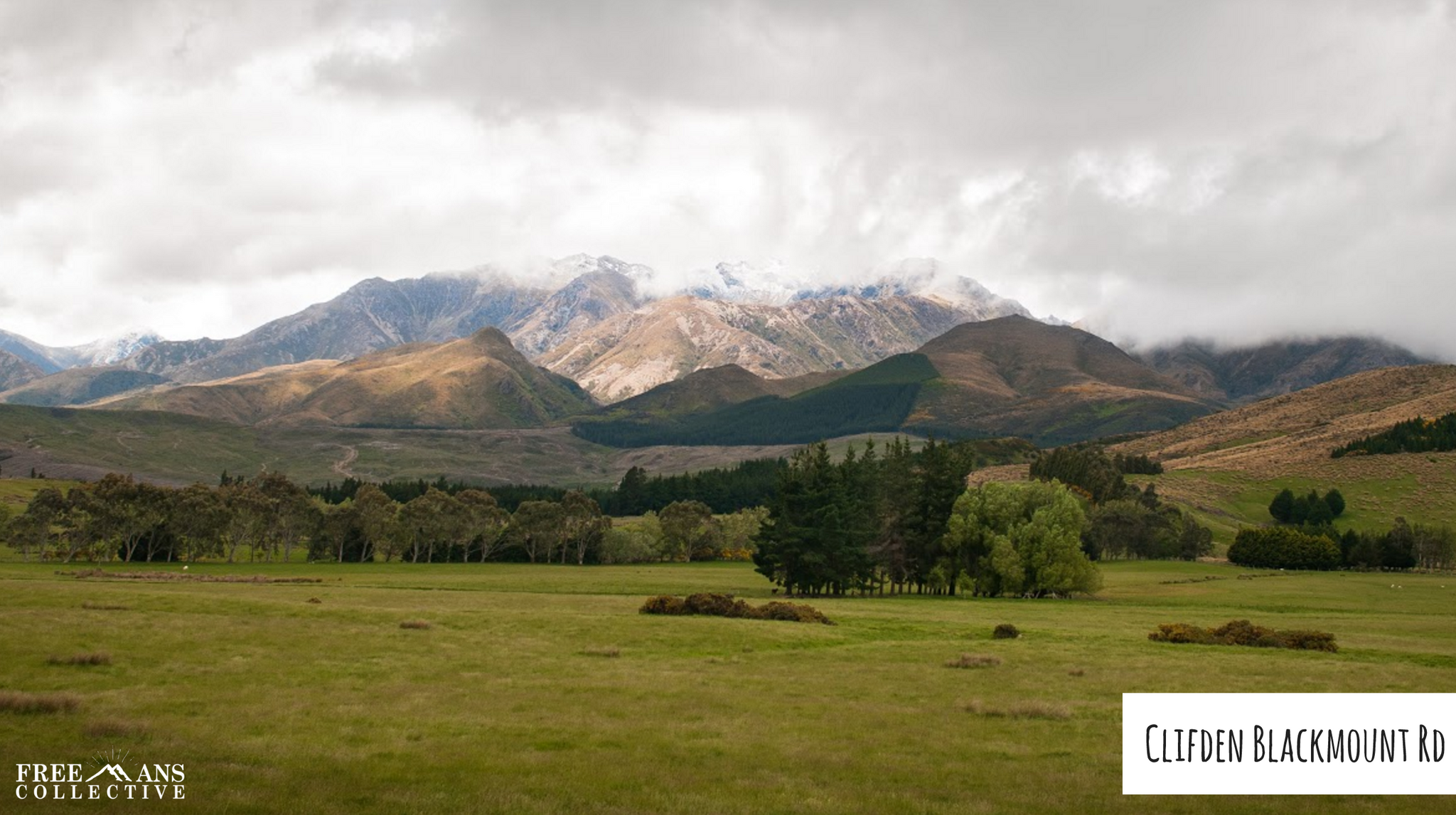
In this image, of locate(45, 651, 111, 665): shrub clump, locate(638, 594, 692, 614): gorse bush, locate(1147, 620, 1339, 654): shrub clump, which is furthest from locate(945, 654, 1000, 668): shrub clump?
locate(45, 651, 111, 665): shrub clump

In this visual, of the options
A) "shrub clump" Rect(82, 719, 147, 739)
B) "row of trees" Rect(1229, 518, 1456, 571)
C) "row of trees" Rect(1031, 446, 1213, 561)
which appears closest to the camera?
"shrub clump" Rect(82, 719, 147, 739)

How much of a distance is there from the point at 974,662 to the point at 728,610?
22.0 metres

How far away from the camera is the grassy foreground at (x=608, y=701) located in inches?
771

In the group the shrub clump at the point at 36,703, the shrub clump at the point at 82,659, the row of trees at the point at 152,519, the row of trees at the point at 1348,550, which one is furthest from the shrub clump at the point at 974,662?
the row of trees at the point at 1348,550

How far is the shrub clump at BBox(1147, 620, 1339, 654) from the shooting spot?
157ft

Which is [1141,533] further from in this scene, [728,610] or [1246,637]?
[728,610]

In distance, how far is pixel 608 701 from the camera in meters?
30.2

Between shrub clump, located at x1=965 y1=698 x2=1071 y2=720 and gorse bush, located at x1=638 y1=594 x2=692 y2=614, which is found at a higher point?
shrub clump, located at x1=965 y1=698 x2=1071 y2=720

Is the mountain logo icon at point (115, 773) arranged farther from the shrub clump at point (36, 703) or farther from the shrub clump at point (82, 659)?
the shrub clump at point (82, 659)

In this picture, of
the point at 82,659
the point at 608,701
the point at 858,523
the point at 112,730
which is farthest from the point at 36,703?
the point at 858,523

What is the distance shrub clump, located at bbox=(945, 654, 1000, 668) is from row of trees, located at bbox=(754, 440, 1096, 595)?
58864 millimetres

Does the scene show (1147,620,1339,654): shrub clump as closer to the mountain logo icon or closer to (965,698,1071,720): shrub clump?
(965,698,1071,720): shrub clump

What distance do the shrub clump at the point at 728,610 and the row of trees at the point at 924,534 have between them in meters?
39.9

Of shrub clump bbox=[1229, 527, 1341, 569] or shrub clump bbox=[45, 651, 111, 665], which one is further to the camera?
shrub clump bbox=[1229, 527, 1341, 569]
